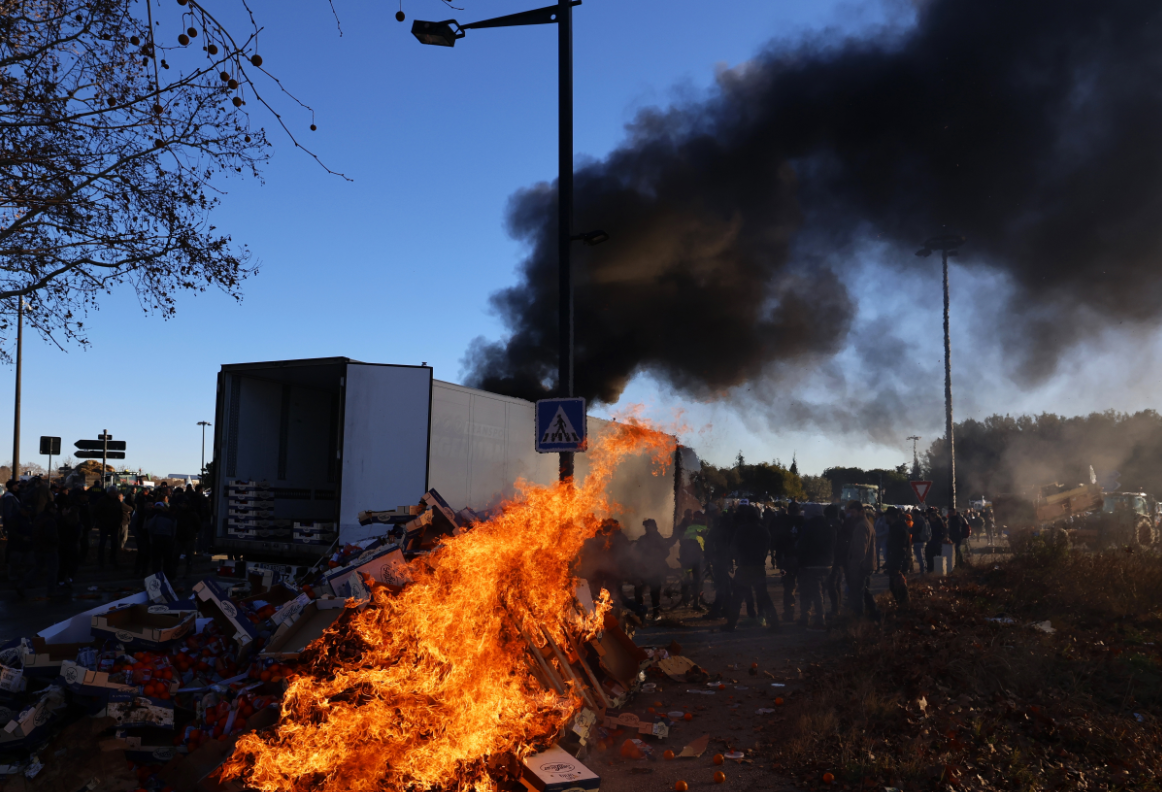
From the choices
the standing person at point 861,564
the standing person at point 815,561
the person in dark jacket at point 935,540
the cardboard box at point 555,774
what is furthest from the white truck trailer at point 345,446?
the person in dark jacket at point 935,540

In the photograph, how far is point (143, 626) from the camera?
578 cm

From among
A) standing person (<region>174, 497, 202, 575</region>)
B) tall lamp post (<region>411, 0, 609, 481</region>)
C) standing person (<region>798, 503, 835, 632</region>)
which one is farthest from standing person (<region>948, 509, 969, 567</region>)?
standing person (<region>174, 497, 202, 575</region>)

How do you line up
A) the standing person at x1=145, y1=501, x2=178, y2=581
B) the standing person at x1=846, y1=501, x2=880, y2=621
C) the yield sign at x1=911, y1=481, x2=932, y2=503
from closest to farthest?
the standing person at x1=846, y1=501, x2=880, y2=621 < the standing person at x1=145, y1=501, x2=178, y2=581 < the yield sign at x1=911, y1=481, x2=932, y2=503

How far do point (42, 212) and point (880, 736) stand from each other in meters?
8.76

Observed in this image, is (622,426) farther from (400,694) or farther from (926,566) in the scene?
(400,694)

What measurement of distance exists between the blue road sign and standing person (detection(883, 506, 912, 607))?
6.20 metres

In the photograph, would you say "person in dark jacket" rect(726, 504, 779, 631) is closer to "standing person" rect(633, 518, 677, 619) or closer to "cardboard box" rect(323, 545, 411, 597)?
"standing person" rect(633, 518, 677, 619)

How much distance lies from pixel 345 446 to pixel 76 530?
7.00 m

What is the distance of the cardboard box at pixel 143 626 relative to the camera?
5.46m

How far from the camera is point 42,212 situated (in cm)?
691

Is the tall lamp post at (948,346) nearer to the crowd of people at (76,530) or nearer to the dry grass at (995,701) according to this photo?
the dry grass at (995,701)

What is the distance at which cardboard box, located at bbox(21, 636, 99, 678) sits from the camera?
5145 millimetres

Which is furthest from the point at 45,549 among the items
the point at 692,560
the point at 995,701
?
the point at 995,701

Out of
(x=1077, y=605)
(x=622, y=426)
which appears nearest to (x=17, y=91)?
(x=622, y=426)
